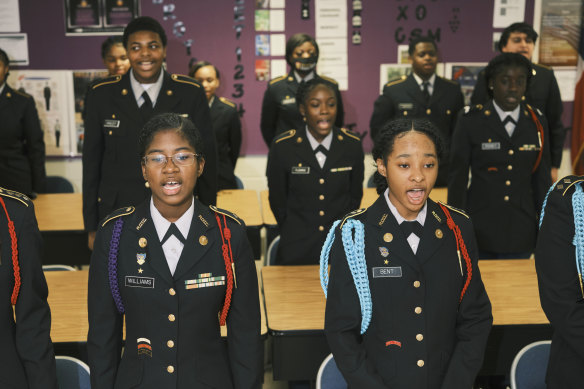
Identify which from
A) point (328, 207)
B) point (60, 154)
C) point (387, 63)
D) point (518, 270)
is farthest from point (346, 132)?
point (60, 154)

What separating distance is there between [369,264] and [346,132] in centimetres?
179

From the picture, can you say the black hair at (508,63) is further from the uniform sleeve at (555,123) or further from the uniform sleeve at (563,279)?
the uniform sleeve at (563,279)

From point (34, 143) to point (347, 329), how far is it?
368 cm

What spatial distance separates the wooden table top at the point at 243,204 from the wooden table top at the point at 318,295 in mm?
1057

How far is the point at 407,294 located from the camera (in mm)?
1912

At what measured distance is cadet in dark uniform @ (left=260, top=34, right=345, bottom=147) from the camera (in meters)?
4.99

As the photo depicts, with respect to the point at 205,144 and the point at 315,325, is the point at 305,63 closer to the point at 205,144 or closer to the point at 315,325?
the point at 205,144

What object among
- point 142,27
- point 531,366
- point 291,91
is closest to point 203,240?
point 531,366

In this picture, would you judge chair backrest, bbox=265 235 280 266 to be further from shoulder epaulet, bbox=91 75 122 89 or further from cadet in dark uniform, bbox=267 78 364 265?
shoulder epaulet, bbox=91 75 122 89

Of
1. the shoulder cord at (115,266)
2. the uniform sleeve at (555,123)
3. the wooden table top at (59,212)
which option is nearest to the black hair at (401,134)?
the shoulder cord at (115,266)

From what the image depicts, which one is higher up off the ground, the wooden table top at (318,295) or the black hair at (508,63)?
the black hair at (508,63)

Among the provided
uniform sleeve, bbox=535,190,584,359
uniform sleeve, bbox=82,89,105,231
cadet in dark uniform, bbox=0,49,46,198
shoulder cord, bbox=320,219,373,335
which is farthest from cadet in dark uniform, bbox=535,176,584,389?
cadet in dark uniform, bbox=0,49,46,198

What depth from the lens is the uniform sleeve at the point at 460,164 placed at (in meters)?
3.55

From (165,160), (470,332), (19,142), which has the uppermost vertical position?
(165,160)
